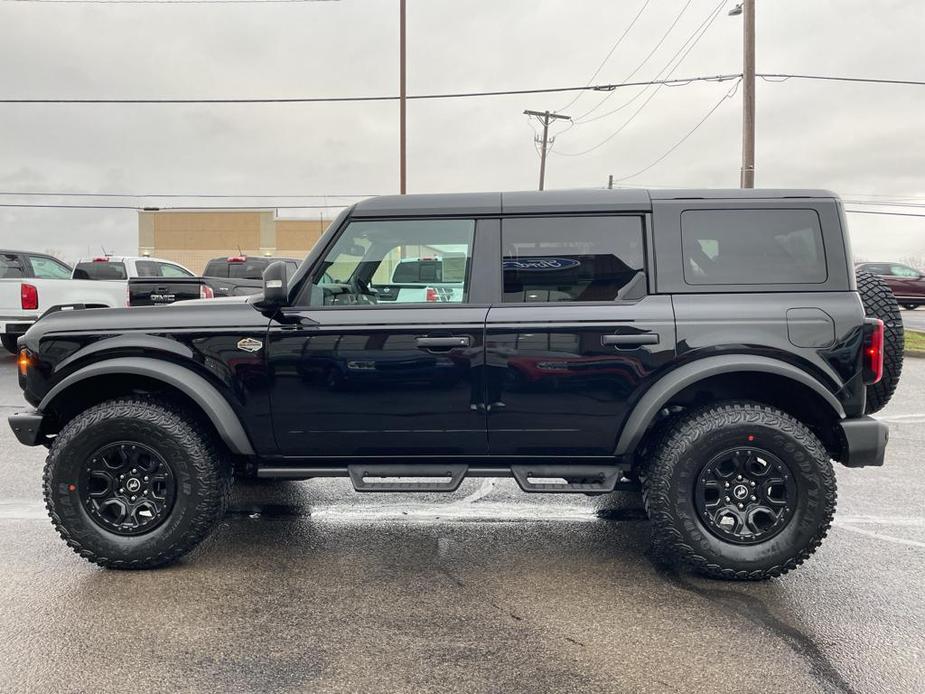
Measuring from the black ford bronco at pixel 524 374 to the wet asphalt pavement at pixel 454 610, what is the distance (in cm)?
29

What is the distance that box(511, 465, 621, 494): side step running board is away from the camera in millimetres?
3480

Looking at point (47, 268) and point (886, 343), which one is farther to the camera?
point (47, 268)

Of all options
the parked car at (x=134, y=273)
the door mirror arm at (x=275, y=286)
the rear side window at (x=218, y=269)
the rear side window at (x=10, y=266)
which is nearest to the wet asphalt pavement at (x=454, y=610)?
the door mirror arm at (x=275, y=286)

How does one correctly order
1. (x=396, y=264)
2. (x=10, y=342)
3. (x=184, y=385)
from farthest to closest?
1. (x=10, y=342)
2. (x=396, y=264)
3. (x=184, y=385)

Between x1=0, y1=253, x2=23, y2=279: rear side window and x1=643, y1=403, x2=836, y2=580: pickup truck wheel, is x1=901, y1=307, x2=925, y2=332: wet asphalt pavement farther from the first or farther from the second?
x1=0, y1=253, x2=23, y2=279: rear side window

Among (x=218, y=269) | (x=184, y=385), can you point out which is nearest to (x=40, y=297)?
(x=218, y=269)

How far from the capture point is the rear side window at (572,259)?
3.51 meters

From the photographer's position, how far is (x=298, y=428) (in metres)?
3.54

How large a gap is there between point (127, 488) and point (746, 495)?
3208 millimetres

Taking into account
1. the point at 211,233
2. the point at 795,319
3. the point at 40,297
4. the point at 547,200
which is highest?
the point at 211,233

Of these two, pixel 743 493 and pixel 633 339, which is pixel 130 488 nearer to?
pixel 633 339

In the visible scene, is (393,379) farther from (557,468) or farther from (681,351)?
(681,351)

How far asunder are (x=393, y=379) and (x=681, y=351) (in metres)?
1.46

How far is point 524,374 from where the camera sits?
3.43m
